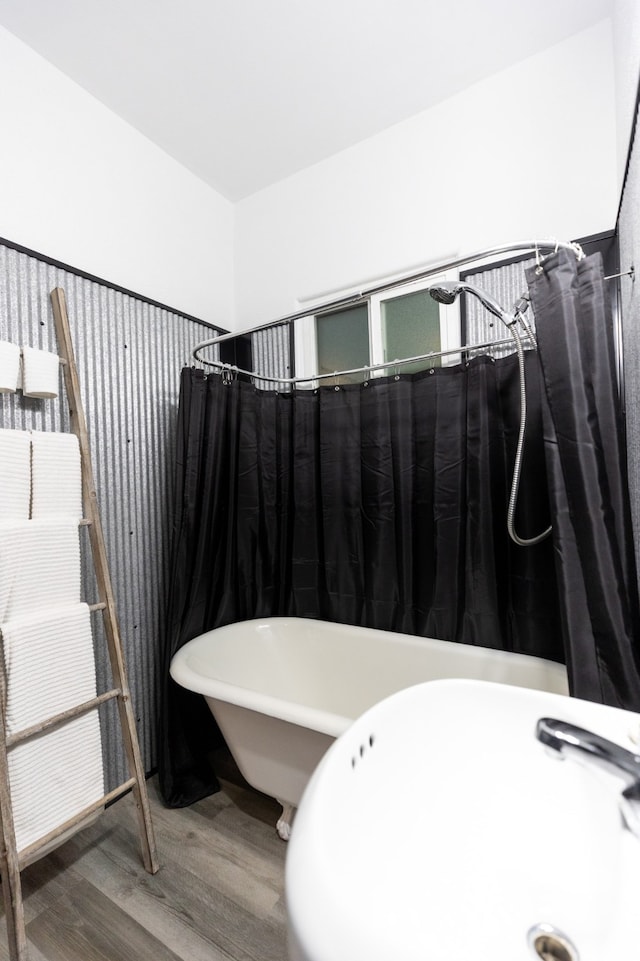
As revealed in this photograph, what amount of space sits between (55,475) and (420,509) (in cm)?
135

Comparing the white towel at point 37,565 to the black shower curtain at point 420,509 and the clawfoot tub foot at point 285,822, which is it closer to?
the black shower curtain at point 420,509

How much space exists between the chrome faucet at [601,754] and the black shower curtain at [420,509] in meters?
0.59

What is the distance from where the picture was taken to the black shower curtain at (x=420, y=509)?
1.12m

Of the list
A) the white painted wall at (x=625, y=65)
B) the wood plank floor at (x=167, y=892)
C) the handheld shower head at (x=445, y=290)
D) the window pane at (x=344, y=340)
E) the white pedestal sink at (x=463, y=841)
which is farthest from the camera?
the window pane at (x=344, y=340)

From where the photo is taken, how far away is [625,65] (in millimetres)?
1237

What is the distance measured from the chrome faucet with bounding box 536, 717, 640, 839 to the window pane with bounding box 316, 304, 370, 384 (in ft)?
5.57

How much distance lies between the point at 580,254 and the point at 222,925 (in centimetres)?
208

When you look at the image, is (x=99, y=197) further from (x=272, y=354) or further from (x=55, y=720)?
(x=55, y=720)

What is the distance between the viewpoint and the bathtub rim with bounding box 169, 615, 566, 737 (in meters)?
1.20

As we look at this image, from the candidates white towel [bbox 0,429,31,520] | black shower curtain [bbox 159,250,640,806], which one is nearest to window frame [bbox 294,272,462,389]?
black shower curtain [bbox 159,250,640,806]

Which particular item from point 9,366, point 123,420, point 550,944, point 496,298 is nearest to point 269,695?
point 550,944

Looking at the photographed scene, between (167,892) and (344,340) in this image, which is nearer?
(167,892)

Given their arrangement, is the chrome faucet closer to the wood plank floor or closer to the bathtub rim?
the bathtub rim

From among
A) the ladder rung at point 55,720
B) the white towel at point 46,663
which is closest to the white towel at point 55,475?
the white towel at point 46,663
